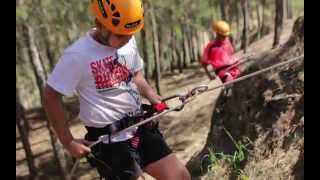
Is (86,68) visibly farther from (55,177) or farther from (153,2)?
(153,2)

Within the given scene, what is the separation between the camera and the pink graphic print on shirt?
3.52 m

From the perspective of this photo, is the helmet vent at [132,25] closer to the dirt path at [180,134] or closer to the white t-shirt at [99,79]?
the white t-shirt at [99,79]

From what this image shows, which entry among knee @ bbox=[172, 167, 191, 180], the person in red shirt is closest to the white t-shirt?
knee @ bbox=[172, 167, 191, 180]

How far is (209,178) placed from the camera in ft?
17.6

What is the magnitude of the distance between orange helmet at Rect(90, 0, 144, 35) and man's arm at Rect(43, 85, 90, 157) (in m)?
0.56

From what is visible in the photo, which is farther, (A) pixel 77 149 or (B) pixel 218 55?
(B) pixel 218 55

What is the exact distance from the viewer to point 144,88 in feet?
13.3

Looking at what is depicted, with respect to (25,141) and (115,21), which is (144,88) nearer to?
(115,21)

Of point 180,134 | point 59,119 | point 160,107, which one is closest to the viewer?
point 59,119

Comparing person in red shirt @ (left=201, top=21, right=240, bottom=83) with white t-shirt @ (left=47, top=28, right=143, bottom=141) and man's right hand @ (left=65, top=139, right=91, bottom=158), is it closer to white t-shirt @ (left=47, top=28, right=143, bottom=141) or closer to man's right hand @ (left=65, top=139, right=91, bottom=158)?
white t-shirt @ (left=47, top=28, right=143, bottom=141)

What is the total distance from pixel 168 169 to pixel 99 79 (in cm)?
85

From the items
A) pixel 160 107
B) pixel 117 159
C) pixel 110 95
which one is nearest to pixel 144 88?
pixel 160 107
